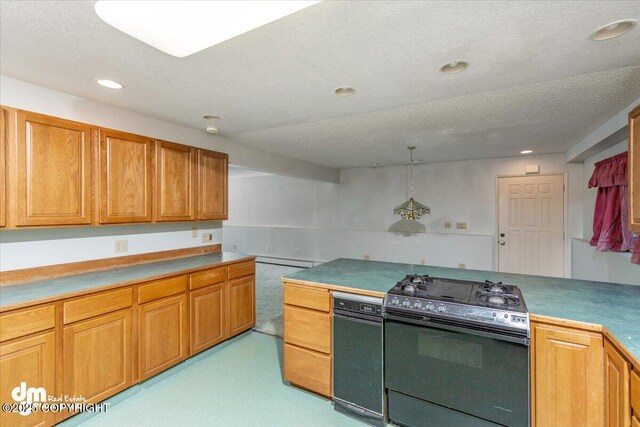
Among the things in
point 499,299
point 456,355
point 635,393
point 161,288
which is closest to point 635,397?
point 635,393

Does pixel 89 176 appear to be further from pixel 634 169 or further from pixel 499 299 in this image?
pixel 634 169

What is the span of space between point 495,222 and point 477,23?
467cm

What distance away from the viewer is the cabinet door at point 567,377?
146 cm

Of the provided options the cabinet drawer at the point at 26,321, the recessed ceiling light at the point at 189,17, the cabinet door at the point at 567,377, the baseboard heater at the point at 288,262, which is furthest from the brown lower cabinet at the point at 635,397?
the baseboard heater at the point at 288,262

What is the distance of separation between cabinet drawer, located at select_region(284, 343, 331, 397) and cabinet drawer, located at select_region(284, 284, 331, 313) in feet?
1.20

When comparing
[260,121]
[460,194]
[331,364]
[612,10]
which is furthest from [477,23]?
[460,194]

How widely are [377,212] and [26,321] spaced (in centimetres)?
580

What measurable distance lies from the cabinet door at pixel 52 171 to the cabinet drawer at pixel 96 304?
62 cm

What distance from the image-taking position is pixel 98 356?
6.79 feet

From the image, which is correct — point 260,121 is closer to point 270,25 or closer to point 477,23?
point 270,25

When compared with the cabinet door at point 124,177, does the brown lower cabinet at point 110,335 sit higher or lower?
lower

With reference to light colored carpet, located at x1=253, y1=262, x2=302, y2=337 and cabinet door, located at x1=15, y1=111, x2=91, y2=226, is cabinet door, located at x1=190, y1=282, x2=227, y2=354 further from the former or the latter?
cabinet door, located at x1=15, y1=111, x2=91, y2=226

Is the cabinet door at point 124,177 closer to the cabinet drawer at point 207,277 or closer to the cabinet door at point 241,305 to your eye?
the cabinet drawer at point 207,277

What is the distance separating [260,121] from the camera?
3000 millimetres
